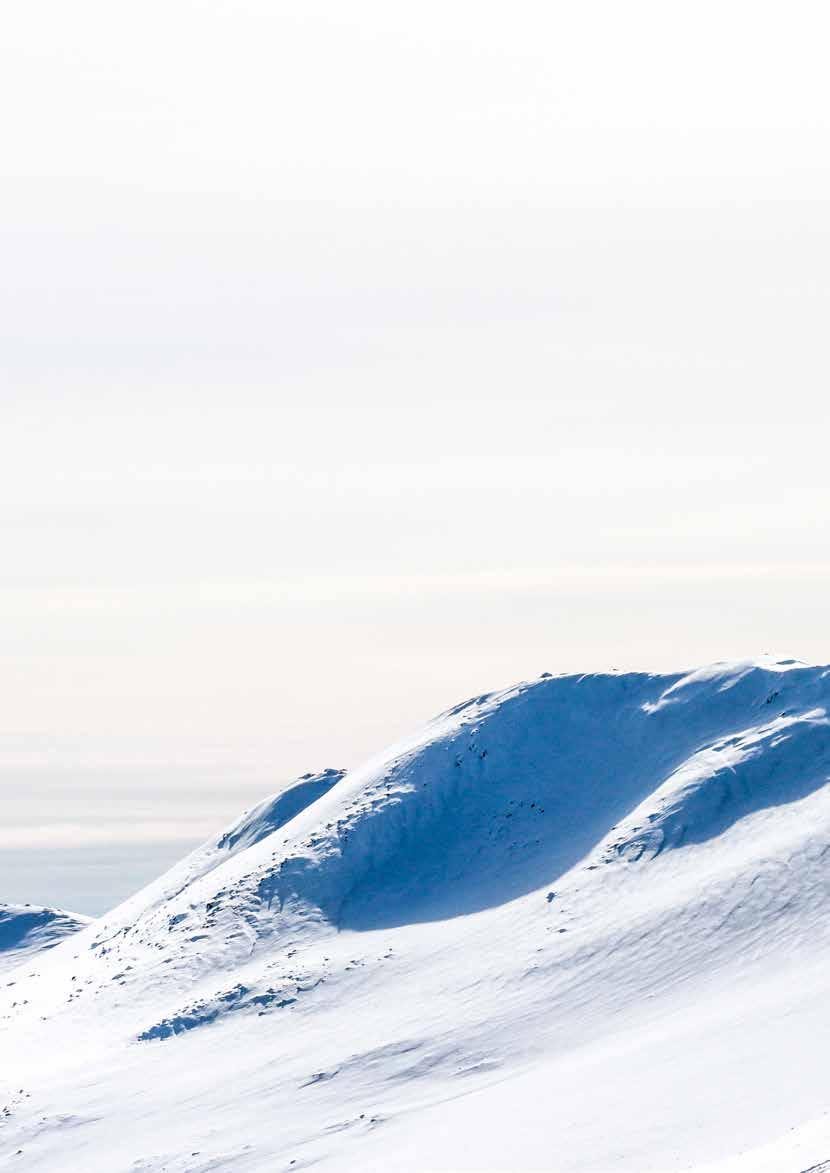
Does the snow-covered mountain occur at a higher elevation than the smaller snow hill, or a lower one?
lower

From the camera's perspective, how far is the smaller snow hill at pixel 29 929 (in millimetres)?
145500

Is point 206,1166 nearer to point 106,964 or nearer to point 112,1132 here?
point 112,1132

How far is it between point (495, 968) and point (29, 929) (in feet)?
223

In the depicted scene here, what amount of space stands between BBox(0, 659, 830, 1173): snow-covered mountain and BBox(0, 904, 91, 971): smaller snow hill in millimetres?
23922

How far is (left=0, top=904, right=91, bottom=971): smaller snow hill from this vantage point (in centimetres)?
14550

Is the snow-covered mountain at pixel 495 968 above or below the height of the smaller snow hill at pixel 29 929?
below

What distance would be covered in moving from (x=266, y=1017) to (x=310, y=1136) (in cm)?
1600

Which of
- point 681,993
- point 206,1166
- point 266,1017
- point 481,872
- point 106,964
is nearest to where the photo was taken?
point 206,1166

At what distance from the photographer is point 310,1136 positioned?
7850 cm

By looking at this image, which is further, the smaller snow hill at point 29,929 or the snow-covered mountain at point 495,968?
the smaller snow hill at point 29,929

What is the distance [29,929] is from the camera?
493ft

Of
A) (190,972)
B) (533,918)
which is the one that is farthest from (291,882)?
(533,918)

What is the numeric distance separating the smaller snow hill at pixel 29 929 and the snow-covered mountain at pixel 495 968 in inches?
942

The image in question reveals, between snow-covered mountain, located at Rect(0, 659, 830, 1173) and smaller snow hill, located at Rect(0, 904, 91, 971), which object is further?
smaller snow hill, located at Rect(0, 904, 91, 971)
